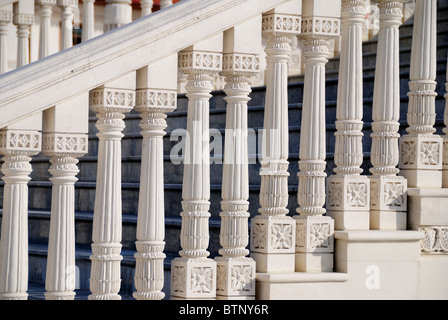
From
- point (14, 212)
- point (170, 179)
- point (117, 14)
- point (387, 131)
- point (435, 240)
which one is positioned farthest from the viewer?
point (117, 14)

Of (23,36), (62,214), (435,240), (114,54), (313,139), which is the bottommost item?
(435,240)

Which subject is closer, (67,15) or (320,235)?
(320,235)

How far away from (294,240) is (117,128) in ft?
3.31

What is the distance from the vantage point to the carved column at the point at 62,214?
3.72 m

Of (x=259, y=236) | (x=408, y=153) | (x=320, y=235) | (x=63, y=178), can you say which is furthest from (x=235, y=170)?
(x=408, y=153)

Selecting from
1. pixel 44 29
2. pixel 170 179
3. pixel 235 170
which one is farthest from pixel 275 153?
pixel 44 29

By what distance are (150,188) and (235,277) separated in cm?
57

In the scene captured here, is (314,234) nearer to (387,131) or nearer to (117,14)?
(387,131)

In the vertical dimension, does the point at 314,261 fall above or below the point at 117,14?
below

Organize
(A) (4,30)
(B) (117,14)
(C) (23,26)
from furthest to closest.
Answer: (B) (117,14) < (A) (4,30) < (C) (23,26)

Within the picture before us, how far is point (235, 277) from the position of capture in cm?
415

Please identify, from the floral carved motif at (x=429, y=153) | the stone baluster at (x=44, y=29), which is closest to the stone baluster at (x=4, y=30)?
the stone baluster at (x=44, y=29)
